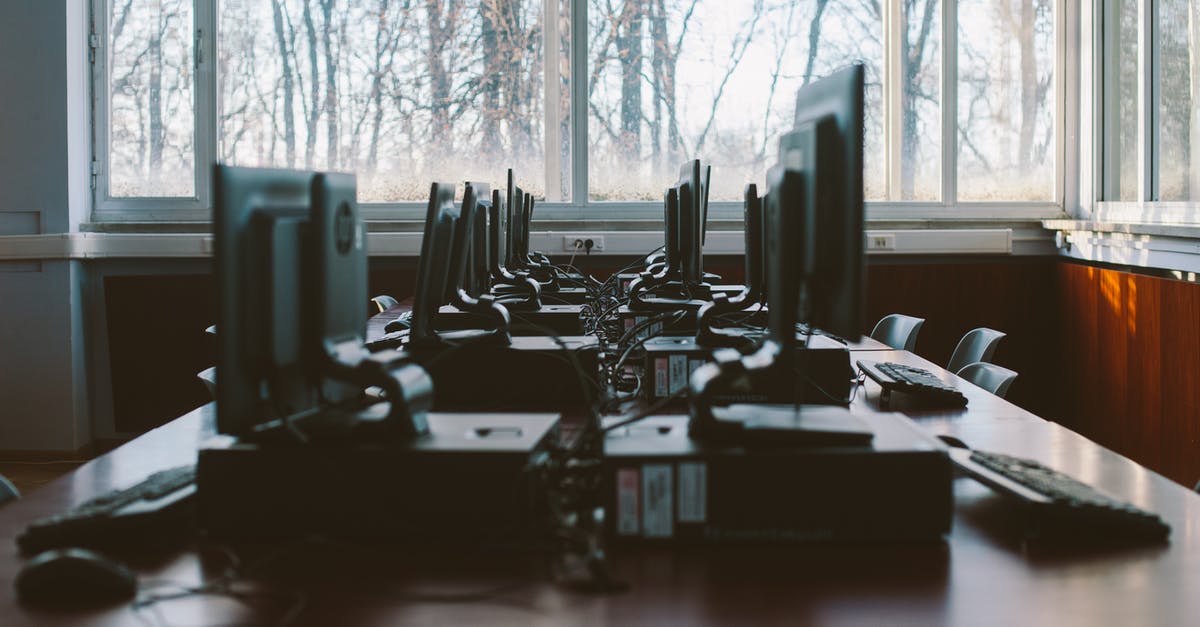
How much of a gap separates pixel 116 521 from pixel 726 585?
2.50ft

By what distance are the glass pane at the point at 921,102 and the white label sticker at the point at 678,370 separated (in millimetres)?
3656

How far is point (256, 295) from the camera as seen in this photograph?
1402 mm

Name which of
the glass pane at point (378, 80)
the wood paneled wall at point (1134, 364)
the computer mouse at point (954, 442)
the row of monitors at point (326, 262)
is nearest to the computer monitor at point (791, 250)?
the row of monitors at point (326, 262)

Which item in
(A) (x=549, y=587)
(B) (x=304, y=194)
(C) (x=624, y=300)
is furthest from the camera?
(C) (x=624, y=300)

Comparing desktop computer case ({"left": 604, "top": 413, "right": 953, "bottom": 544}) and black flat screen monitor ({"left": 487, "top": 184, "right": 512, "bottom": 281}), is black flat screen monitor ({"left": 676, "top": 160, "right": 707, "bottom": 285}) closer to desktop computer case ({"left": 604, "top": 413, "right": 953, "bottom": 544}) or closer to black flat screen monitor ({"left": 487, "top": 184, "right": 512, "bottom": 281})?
black flat screen monitor ({"left": 487, "top": 184, "right": 512, "bottom": 281})

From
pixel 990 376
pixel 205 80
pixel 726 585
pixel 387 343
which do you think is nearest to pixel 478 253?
pixel 387 343

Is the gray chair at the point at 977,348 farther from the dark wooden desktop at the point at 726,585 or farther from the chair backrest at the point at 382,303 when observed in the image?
the chair backrest at the point at 382,303

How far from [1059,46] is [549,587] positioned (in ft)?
17.4

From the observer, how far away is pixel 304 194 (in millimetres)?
1543

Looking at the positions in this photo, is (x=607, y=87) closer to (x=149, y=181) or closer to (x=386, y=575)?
(x=149, y=181)

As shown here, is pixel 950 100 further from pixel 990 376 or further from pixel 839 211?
pixel 839 211

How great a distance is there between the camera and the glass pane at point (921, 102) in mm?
5652

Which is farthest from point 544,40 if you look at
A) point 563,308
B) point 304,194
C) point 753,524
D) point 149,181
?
point 753,524

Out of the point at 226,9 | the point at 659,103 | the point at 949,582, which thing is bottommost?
the point at 949,582
